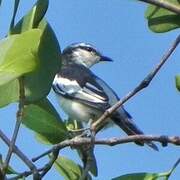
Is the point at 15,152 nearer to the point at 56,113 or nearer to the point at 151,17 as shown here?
the point at 56,113

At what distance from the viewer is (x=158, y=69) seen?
41.8 inches

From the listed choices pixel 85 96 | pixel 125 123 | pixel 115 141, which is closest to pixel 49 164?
pixel 115 141

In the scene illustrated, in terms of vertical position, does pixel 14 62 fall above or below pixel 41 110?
above

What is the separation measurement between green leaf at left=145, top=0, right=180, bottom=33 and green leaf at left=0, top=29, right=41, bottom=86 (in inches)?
19.2

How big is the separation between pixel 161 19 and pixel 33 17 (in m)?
0.37

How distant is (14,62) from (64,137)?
464mm

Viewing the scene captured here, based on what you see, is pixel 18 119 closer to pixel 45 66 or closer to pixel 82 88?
pixel 45 66

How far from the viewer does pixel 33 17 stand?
3.12ft

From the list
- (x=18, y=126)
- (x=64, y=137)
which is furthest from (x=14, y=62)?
(x=64, y=137)

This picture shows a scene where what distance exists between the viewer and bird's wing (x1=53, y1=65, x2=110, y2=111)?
4.37 metres

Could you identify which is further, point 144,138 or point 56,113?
point 56,113

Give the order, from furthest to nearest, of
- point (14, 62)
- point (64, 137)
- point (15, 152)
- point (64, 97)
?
point (64, 97)
point (64, 137)
point (15, 152)
point (14, 62)

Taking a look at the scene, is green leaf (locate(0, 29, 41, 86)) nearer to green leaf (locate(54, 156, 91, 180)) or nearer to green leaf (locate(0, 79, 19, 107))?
green leaf (locate(0, 79, 19, 107))

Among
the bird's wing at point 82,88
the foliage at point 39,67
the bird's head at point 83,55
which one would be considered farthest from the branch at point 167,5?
the bird's head at point 83,55
